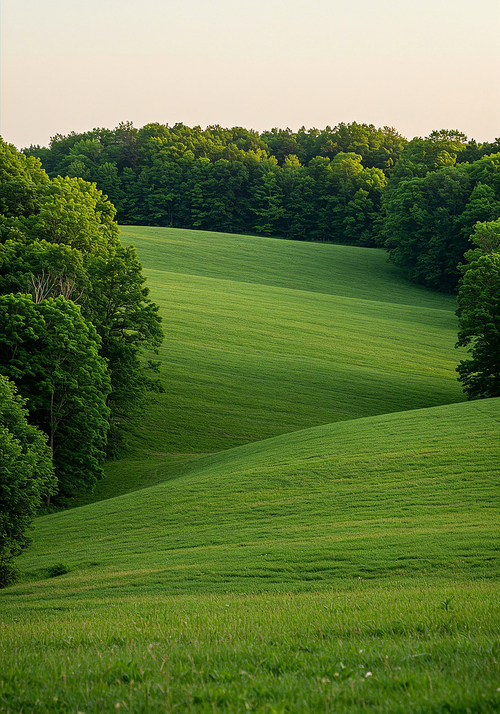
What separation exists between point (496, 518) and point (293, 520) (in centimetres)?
622

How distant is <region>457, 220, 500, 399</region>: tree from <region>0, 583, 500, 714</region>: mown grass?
38401 millimetres

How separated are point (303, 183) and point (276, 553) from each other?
4888 inches

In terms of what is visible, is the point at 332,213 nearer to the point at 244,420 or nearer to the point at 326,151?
the point at 326,151

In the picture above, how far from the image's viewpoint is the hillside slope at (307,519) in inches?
578

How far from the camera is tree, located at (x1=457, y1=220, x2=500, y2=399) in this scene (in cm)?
4531

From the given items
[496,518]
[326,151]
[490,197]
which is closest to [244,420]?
[496,518]

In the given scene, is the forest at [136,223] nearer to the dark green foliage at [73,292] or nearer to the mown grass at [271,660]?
the dark green foliage at [73,292]

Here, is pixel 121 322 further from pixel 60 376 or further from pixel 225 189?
pixel 225 189

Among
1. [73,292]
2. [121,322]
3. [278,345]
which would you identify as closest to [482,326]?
[278,345]

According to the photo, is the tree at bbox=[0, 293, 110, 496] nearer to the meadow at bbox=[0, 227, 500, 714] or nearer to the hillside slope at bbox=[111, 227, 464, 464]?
the meadow at bbox=[0, 227, 500, 714]

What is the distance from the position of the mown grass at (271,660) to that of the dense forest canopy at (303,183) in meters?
94.4

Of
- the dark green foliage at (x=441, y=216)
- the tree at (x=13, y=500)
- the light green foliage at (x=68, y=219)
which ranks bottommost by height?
the tree at (x=13, y=500)

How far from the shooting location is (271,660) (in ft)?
18.9

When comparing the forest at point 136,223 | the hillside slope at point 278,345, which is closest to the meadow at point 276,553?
the hillside slope at point 278,345
